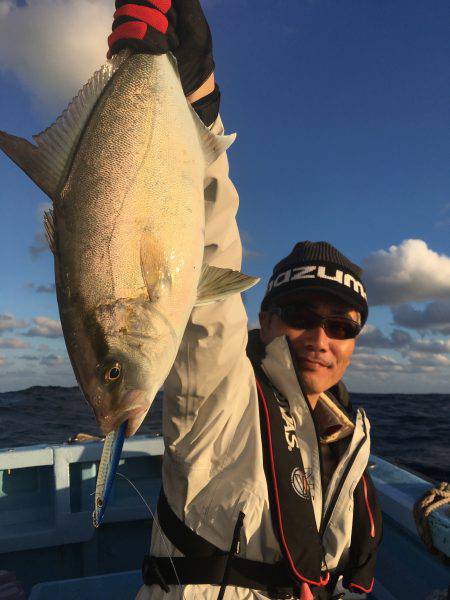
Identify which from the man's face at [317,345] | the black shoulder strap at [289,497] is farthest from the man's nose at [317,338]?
the black shoulder strap at [289,497]

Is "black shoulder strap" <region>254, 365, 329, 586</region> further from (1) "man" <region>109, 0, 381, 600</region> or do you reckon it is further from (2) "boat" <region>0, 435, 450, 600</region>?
(2) "boat" <region>0, 435, 450, 600</region>

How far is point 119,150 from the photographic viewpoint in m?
1.38

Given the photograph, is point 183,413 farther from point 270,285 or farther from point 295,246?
point 295,246

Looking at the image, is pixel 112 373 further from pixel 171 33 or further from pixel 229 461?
pixel 171 33

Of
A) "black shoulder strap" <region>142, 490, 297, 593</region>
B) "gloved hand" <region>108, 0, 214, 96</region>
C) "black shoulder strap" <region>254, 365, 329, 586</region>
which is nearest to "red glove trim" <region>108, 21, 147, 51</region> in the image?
"gloved hand" <region>108, 0, 214, 96</region>

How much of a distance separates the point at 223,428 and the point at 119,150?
1.18 meters

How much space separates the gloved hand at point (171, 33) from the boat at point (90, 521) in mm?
3118

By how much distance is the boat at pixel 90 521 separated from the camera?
150 inches

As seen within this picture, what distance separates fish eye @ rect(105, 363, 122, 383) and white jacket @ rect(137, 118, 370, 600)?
1.71ft

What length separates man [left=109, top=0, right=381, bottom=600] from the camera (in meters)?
1.74

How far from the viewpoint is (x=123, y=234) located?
1.29 m

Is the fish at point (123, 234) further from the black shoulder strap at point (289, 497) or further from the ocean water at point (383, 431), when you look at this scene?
the ocean water at point (383, 431)

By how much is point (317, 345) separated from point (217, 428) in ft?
3.34

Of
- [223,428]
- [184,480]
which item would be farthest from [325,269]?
[184,480]
